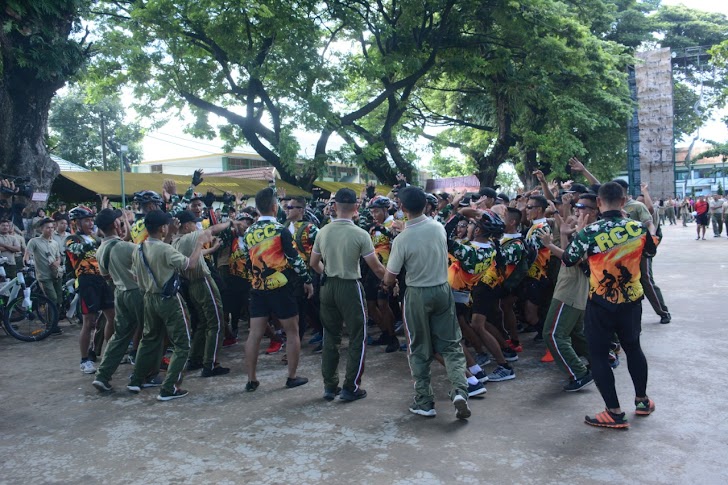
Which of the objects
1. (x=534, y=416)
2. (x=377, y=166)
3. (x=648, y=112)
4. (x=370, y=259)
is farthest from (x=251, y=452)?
(x=648, y=112)

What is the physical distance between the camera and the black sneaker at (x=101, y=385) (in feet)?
18.5

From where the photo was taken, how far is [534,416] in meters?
4.61

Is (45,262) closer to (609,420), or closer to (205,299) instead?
(205,299)

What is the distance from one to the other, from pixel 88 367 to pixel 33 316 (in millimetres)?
3172

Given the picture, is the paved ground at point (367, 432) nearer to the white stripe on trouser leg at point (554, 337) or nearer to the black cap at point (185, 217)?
the white stripe on trouser leg at point (554, 337)

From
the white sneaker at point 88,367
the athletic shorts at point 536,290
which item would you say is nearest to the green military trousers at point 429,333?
the athletic shorts at point 536,290

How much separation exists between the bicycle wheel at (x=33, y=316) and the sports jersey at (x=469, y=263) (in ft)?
20.3

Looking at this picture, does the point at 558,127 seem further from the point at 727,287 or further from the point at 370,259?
the point at 370,259

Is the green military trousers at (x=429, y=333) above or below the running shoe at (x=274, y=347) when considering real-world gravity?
above

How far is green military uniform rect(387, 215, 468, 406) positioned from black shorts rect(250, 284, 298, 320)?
1210 millimetres

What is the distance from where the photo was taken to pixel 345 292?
5.17m

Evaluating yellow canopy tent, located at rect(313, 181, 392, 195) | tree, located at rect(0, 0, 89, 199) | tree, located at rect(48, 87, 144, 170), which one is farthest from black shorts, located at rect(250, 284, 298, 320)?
tree, located at rect(48, 87, 144, 170)

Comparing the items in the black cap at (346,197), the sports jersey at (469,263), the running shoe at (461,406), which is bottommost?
the running shoe at (461,406)

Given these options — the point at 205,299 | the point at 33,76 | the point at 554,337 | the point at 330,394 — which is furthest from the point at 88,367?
the point at 33,76
